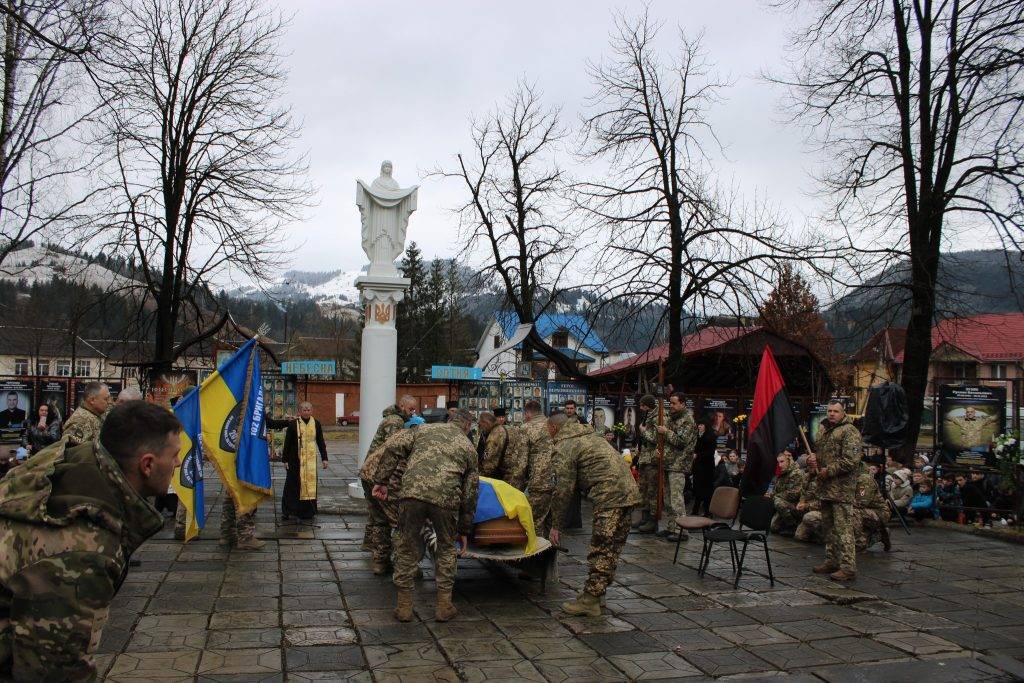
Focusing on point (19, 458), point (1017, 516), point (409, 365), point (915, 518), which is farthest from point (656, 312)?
point (409, 365)

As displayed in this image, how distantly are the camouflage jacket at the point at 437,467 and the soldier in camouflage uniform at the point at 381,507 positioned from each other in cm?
54

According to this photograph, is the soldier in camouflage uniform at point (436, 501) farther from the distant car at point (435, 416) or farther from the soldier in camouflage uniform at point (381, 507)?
the distant car at point (435, 416)

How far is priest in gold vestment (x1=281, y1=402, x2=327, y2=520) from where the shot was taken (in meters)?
11.9

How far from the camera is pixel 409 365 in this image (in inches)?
2196

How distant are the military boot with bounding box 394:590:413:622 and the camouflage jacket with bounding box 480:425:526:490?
241 cm

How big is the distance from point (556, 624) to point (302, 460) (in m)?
5.99

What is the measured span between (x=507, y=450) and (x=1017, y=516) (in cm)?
873

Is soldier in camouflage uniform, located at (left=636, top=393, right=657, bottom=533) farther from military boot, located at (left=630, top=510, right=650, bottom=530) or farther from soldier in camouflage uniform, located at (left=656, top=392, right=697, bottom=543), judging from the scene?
soldier in camouflage uniform, located at (left=656, top=392, right=697, bottom=543)

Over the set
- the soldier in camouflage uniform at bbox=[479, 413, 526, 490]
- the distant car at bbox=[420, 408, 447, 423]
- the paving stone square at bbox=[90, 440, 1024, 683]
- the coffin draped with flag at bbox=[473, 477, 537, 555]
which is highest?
the distant car at bbox=[420, 408, 447, 423]

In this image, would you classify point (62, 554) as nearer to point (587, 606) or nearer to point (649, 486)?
point (587, 606)

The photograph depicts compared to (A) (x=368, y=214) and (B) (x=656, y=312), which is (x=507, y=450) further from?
(B) (x=656, y=312)

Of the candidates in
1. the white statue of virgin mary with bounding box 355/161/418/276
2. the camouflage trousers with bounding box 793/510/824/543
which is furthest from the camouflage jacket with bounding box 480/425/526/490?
the white statue of virgin mary with bounding box 355/161/418/276

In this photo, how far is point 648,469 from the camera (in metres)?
12.3

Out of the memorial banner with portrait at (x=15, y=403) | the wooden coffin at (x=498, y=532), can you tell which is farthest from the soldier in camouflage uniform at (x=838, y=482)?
the memorial banner with portrait at (x=15, y=403)
